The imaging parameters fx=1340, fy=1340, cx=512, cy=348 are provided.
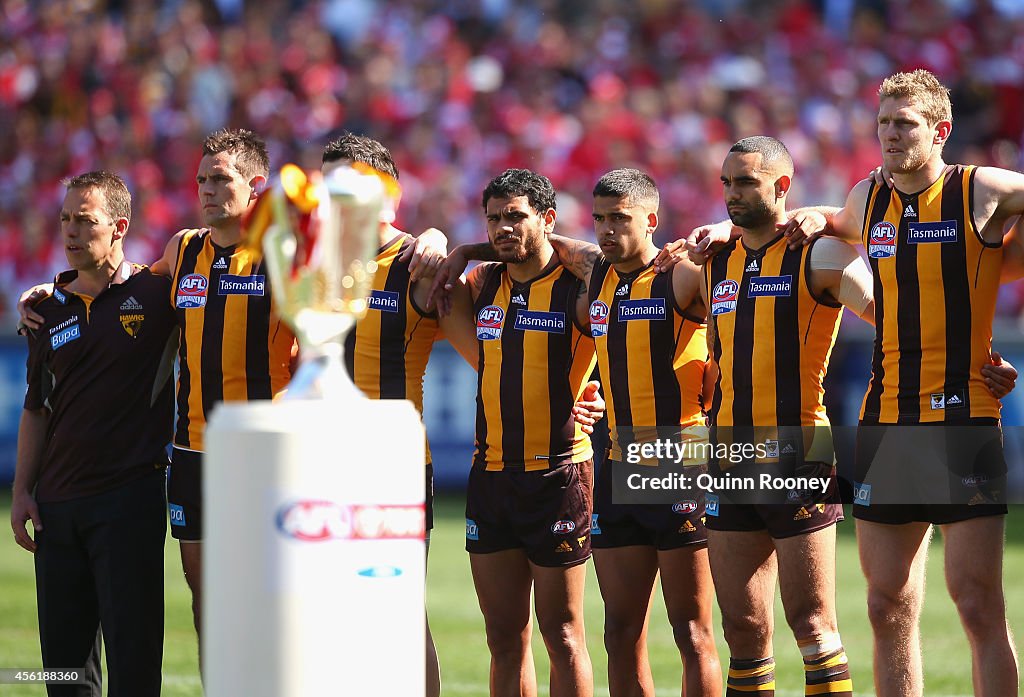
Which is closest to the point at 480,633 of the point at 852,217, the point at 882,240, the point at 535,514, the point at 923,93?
the point at 535,514

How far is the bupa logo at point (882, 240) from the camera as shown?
5.10 metres

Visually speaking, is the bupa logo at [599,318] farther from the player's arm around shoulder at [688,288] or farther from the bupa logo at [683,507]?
the bupa logo at [683,507]

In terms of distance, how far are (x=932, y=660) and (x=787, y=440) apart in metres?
2.82

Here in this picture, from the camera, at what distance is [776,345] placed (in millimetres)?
5316

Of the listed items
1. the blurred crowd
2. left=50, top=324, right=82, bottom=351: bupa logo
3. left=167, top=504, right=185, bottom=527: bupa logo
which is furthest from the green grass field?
the blurred crowd

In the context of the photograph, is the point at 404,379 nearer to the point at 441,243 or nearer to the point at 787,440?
the point at 441,243

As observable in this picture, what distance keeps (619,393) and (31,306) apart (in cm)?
256

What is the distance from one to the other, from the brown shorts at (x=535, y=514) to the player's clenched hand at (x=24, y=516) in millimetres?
1788

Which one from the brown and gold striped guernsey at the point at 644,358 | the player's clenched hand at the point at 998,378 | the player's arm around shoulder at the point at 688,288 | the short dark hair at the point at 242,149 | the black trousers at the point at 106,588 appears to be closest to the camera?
the player's clenched hand at the point at 998,378

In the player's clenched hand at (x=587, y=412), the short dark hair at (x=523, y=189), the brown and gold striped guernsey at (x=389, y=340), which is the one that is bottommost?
the player's clenched hand at (x=587, y=412)

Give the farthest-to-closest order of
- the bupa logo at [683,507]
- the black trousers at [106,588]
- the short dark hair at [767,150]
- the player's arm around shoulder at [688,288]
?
the player's arm around shoulder at [688,288] < the bupa logo at [683,507] < the short dark hair at [767,150] < the black trousers at [106,588]

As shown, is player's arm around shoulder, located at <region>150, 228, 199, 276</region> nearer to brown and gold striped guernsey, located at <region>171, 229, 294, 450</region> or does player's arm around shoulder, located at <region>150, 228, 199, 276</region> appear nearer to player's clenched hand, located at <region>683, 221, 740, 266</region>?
brown and gold striped guernsey, located at <region>171, 229, 294, 450</region>

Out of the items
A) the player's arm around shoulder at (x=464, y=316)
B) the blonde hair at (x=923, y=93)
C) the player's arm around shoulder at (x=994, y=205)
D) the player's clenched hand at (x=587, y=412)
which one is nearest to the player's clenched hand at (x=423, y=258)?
A: the player's arm around shoulder at (x=464, y=316)

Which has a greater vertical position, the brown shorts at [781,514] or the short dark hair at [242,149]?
the short dark hair at [242,149]
